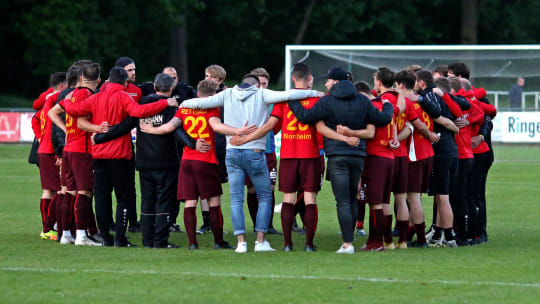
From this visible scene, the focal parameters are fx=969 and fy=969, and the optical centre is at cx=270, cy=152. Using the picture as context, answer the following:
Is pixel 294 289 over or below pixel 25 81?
below

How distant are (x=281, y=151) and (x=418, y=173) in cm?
159

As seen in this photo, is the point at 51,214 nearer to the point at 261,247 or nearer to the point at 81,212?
the point at 81,212

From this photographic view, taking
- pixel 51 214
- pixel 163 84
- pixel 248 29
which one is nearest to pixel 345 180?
pixel 163 84

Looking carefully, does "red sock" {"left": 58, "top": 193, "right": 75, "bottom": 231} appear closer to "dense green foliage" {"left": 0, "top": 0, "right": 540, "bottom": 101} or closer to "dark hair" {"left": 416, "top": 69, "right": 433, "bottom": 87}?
"dark hair" {"left": 416, "top": 69, "right": 433, "bottom": 87}

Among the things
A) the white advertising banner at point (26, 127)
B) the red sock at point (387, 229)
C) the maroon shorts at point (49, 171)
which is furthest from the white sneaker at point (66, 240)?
the white advertising banner at point (26, 127)

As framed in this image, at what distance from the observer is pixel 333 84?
33.3 feet

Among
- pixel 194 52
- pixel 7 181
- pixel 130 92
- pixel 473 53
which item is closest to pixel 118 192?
pixel 130 92

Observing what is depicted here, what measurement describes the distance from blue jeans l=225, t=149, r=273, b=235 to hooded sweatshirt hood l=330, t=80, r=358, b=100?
1.07 metres

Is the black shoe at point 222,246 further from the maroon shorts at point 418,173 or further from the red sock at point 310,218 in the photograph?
the maroon shorts at point 418,173

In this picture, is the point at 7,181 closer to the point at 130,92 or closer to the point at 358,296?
the point at 130,92

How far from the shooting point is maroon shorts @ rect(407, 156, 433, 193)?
10.7 metres

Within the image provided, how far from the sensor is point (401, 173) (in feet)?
34.7

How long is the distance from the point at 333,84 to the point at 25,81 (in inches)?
1370

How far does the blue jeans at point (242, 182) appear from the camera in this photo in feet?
33.7
